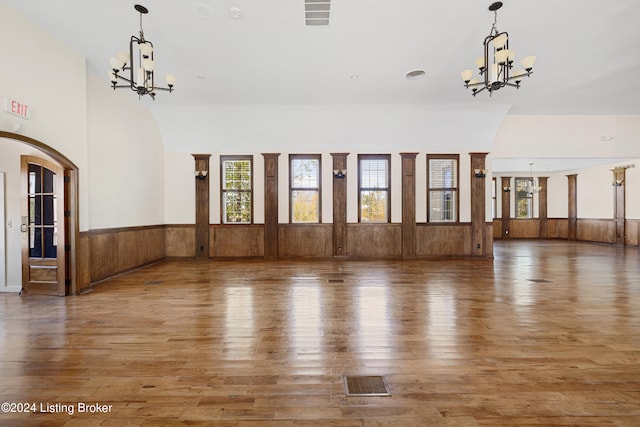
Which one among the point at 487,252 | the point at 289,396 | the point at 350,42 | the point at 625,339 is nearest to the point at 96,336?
the point at 289,396

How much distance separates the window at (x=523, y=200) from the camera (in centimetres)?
1362

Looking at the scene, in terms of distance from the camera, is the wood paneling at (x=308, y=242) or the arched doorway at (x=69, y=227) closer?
the arched doorway at (x=69, y=227)

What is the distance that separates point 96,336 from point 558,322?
196 inches

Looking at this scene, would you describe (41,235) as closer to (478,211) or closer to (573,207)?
(478,211)

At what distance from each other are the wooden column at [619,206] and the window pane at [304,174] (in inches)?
444

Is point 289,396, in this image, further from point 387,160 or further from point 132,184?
point 387,160

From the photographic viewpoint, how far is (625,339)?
9.45ft

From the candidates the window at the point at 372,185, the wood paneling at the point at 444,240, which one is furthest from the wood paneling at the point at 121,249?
the wood paneling at the point at 444,240

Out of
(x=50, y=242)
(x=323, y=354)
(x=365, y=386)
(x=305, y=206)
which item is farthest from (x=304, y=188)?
(x=365, y=386)

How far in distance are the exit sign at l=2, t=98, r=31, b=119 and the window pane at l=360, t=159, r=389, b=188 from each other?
20.8 ft

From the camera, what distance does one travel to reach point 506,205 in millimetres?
13562

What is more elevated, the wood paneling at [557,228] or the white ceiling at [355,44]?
the white ceiling at [355,44]

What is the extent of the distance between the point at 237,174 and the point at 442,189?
216 inches

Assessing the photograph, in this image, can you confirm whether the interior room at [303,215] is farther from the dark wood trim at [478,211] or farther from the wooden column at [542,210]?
the wooden column at [542,210]
